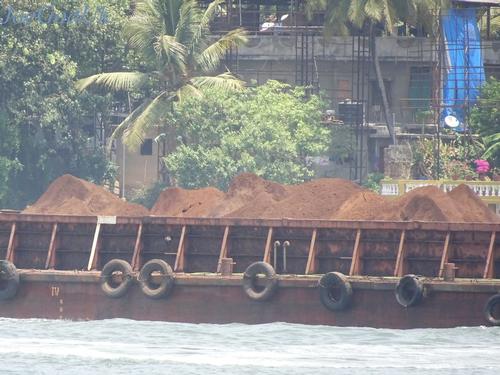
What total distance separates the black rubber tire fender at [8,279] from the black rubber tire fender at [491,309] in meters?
9.03

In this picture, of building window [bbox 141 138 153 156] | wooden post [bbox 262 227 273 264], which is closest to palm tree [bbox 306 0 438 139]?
building window [bbox 141 138 153 156]

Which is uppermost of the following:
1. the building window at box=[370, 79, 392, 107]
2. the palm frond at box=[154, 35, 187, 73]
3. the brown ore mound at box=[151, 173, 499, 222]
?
the palm frond at box=[154, 35, 187, 73]

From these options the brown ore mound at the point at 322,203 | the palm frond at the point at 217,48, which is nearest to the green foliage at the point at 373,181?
the palm frond at the point at 217,48

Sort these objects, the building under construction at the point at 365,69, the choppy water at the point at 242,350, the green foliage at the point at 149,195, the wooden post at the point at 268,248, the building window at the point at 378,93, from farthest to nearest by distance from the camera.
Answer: the building window at the point at 378,93
the building under construction at the point at 365,69
the green foliage at the point at 149,195
the wooden post at the point at 268,248
the choppy water at the point at 242,350

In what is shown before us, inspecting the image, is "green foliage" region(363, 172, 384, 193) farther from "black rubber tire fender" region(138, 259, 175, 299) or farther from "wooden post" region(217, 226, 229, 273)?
"black rubber tire fender" region(138, 259, 175, 299)

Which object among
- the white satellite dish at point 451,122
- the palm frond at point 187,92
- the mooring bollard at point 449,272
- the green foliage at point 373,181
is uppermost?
the palm frond at point 187,92

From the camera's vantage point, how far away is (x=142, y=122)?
1916 inches

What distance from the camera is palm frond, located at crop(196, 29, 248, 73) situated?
49438mm

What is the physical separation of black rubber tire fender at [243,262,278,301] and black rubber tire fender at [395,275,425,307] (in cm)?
235

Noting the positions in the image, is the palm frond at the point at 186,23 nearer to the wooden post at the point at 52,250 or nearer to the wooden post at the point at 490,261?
the wooden post at the point at 52,250

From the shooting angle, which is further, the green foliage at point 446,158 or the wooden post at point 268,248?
the green foliage at point 446,158

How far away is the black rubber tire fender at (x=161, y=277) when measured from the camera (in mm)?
29844

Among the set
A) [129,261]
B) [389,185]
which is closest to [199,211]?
[129,261]

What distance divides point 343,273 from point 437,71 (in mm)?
22897
